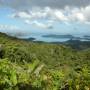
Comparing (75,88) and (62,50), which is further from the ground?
(75,88)

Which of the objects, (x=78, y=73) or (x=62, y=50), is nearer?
(x=78, y=73)

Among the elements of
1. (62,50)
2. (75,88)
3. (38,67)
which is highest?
(38,67)

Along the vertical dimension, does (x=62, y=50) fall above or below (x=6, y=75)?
below

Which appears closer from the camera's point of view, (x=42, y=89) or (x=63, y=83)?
(x=42, y=89)

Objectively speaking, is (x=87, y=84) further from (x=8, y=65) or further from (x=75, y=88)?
(x=8, y=65)

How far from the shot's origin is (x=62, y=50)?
194500 millimetres

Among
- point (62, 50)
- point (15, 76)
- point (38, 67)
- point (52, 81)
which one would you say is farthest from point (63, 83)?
point (62, 50)

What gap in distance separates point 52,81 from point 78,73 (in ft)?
1.92

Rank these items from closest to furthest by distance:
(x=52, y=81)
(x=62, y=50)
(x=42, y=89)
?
(x=42, y=89) → (x=52, y=81) → (x=62, y=50)

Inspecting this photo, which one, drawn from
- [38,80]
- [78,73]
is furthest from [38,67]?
[78,73]

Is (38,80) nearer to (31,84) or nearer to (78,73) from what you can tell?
(31,84)

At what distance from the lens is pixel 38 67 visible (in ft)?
A: 20.8

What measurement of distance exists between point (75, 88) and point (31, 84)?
90cm

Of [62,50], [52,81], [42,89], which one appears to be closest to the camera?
[42,89]
